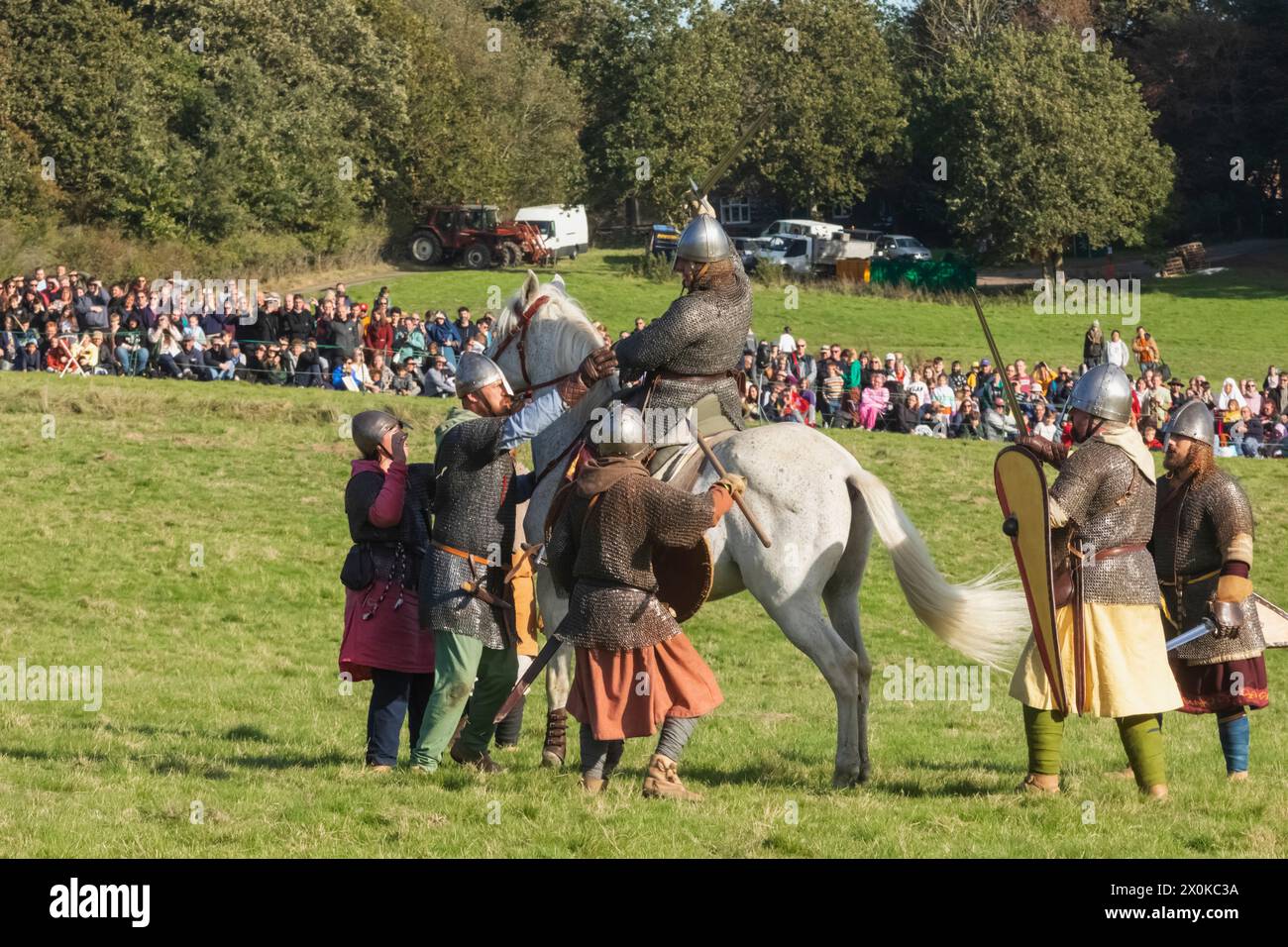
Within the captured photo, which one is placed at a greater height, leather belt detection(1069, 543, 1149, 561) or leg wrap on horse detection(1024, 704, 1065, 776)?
leather belt detection(1069, 543, 1149, 561)

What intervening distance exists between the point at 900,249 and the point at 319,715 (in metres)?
44.2

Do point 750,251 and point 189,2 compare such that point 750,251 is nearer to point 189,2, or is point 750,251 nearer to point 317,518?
point 189,2

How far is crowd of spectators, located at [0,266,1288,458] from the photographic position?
2356cm

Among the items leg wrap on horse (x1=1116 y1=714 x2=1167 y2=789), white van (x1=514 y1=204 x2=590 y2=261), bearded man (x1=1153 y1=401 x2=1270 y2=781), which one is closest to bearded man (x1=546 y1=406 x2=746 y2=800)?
leg wrap on horse (x1=1116 y1=714 x2=1167 y2=789)

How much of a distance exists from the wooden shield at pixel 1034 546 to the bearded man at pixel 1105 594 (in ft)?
0.27

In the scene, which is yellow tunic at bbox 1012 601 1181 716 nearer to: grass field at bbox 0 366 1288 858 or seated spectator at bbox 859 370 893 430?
grass field at bbox 0 366 1288 858

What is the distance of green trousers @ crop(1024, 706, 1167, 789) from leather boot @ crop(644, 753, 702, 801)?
165 cm

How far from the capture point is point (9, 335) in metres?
23.4

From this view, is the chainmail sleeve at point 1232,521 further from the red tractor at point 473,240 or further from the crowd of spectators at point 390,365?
the red tractor at point 473,240

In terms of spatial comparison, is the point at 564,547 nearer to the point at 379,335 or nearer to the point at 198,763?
the point at 198,763

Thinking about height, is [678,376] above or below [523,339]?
below

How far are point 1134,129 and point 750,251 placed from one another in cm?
1451

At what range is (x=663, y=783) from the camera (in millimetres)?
7801

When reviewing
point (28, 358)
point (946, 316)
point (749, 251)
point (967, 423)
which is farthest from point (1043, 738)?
point (749, 251)
